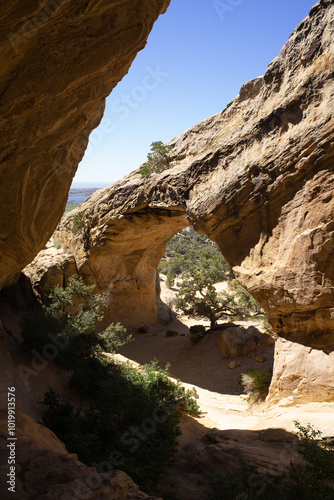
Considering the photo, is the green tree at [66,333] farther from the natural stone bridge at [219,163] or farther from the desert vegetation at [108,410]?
the natural stone bridge at [219,163]

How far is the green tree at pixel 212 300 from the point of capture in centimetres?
1641

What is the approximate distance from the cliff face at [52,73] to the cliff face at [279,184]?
428 cm

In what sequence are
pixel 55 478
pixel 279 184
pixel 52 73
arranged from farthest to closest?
1. pixel 279 184
2. pixel 52 73
3. pixel 55 478

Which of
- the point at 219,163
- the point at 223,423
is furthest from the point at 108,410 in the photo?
the point at 219,163

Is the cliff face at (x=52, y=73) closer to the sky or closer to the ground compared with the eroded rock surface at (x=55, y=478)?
closer to the sky

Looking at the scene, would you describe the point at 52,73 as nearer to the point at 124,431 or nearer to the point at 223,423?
the point at 124,431

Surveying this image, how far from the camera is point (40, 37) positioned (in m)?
4.81

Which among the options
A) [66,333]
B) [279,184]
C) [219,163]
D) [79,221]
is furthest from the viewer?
[79,221]

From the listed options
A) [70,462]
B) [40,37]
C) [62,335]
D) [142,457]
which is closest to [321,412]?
[142,457]

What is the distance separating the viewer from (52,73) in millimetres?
5324

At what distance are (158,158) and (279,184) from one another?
667 cm

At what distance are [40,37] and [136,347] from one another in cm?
1447

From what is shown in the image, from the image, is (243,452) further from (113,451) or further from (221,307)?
(221,307)

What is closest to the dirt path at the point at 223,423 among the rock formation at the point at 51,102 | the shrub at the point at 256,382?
the shrub at the point at 256,382
